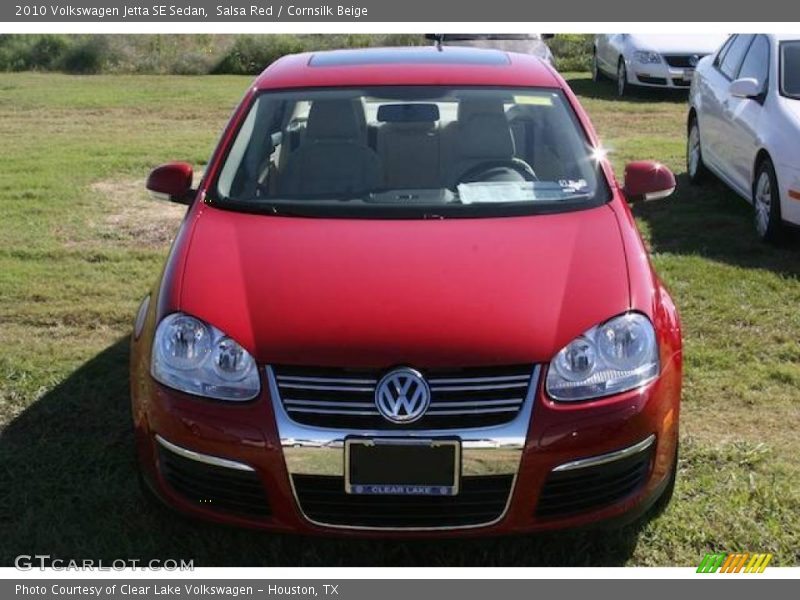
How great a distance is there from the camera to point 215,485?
10.8ft

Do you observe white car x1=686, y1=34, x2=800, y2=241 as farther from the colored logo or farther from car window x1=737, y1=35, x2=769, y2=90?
the colored logo

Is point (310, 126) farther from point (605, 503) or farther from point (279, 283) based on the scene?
point (605, 503)

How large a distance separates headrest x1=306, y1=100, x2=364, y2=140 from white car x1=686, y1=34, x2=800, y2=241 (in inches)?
134

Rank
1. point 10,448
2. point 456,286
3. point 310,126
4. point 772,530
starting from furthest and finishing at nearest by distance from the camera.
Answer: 1. point 310,126
2. point 10,448
3. point 772,530
4. point 456,286

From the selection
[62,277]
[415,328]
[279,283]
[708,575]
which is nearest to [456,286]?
[415,328]

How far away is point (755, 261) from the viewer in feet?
22.6

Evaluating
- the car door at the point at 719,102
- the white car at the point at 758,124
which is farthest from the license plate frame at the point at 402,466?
the car door at the point at 719,102

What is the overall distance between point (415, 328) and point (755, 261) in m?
4.28

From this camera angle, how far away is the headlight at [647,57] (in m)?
14.8

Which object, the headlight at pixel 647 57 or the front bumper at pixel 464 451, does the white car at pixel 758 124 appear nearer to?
the front bumper at pixel 464 451

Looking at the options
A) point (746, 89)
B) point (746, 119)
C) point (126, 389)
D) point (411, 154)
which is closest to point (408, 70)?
point (411, 154)

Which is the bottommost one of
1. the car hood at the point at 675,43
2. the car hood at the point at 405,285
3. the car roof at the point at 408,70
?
the car hood at the point at 675,43

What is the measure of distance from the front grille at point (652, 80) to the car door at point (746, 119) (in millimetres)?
6693

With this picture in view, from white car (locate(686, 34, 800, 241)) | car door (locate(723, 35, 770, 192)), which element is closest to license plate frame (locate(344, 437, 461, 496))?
white car (locate(686, 34, 800, 241))
